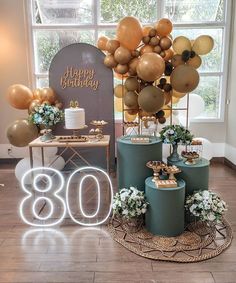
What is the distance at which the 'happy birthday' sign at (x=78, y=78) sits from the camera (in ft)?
12.3

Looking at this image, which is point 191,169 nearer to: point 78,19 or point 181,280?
point 181,280

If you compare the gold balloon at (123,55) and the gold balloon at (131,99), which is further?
the gold balloon at (131,99)

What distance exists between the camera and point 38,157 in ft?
12.3

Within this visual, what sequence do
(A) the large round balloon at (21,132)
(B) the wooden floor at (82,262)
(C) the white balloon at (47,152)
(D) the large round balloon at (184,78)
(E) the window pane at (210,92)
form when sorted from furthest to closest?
1. (E) the window pane at (210,92)
2. (C) the white balloon at (47,152)
3. (A) the large round balloon at (21,132)
4. (D) the large round balloon at (184,78)
5. (B) the wooden floor at (82,262)

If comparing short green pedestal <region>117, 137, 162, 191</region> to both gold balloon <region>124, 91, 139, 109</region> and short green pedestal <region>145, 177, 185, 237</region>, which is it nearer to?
short green pedestal <region>145, 177, 185, 237</region>

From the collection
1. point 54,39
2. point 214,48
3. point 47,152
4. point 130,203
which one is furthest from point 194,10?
point 130,203

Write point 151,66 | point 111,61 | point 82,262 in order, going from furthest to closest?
point 111,61, point 151,66, point 82,262

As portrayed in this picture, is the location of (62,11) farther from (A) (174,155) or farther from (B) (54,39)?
(A) (174,155)

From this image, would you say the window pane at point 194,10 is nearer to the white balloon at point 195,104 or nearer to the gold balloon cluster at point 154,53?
the white balloon at point 195,104

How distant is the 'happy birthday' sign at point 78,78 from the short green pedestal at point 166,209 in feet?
6.01

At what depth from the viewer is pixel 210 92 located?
4652 millimetres

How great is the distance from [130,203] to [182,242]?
0.53 metres

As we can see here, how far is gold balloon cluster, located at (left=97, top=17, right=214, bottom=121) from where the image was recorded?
2906 mm

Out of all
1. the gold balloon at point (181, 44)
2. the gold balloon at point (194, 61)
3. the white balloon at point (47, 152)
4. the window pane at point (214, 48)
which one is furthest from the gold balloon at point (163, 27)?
the white balloon at point (47, 152)
